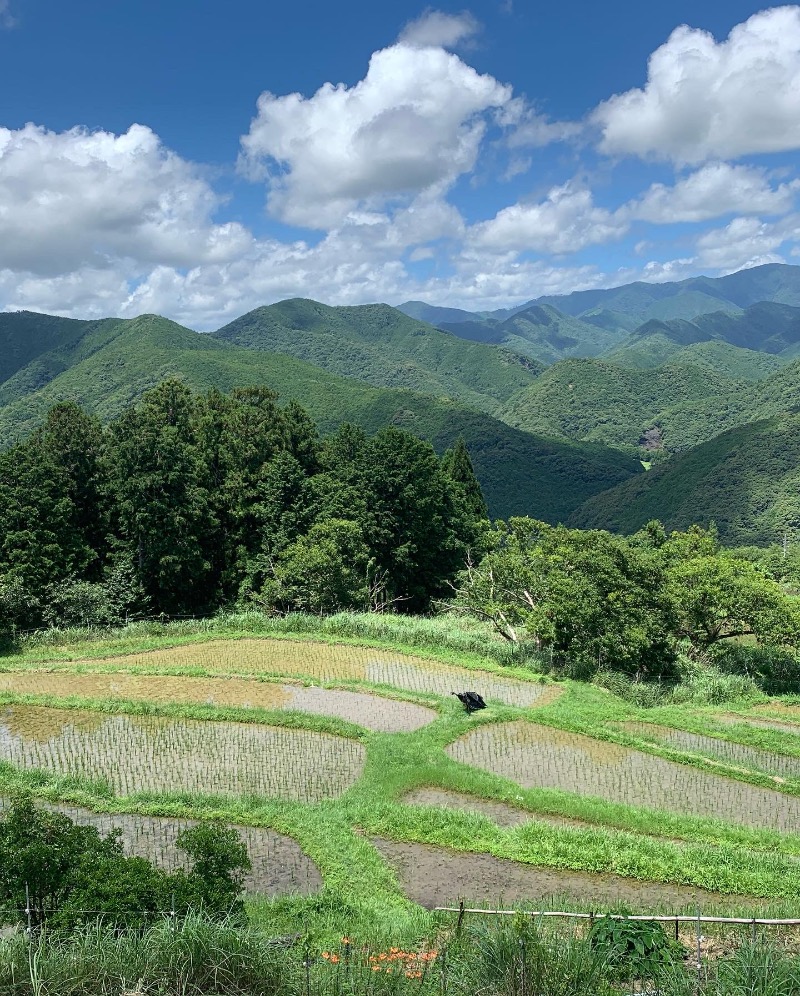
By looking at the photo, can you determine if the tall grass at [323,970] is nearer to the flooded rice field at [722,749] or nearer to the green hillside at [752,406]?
the flooded rice field at [722,749]

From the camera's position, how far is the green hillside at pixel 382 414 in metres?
133

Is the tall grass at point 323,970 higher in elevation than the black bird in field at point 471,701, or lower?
higher

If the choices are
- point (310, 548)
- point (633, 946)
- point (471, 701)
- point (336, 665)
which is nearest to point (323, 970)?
point (633, 946)

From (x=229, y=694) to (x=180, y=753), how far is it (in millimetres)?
4264

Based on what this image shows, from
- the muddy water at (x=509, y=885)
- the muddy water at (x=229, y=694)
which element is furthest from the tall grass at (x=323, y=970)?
the muddy water at (x=229, y=694)

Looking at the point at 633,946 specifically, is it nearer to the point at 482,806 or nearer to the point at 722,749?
the point at 482,806

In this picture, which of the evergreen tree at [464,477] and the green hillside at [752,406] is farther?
the green hillside at [752,406]

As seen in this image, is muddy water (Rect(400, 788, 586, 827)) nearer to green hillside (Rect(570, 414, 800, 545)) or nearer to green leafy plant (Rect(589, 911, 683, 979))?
green leafy plant (Rect(589, 911, 683, 979))

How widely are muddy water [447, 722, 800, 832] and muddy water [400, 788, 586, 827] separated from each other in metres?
1.52

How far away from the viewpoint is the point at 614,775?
16.9m

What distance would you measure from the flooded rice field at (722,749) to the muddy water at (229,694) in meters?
6.43

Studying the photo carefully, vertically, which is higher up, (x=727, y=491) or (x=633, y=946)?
(x=727, y=491)

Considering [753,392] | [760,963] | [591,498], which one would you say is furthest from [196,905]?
[753,392]

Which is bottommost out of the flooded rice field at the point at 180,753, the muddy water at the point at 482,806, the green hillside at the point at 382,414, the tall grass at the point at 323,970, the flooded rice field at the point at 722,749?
the flooded rice field at the point at 722,749
